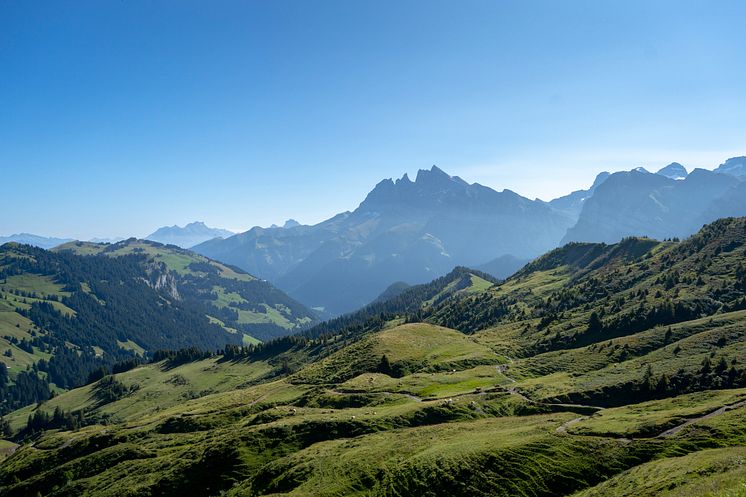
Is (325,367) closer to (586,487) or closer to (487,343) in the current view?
(487,343)

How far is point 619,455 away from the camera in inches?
2185

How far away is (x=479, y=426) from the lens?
77.8 meters

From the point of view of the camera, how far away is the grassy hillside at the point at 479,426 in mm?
55531

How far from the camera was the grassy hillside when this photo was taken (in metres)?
55.5

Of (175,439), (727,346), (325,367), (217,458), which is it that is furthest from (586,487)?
(325,367)

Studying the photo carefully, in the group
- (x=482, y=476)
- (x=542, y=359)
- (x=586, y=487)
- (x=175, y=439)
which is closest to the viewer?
(x=586, y=487)

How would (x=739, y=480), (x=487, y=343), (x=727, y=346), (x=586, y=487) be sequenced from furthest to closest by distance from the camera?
1. (x=487, y=343)
2. (x=727, y=346)
3. (x=586, y=487)
4. (x=739, y=480)

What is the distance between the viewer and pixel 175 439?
108 metres

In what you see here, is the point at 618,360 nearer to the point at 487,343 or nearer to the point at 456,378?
the point at 456,378

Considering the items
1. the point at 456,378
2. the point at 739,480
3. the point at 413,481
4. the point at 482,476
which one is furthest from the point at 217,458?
the point at 739,480

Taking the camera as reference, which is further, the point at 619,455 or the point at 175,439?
the point at 175,439

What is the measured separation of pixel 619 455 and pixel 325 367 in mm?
111363

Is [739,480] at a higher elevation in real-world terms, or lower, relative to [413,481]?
higher

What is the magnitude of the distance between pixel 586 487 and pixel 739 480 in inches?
708
